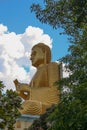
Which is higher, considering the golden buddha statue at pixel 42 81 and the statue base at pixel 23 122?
the golden buddha statue at pixel 42 81

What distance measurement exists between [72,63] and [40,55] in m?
14.1

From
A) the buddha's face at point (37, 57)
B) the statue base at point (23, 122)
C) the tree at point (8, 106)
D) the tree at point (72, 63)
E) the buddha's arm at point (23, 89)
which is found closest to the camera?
the tree at point (72, 63)

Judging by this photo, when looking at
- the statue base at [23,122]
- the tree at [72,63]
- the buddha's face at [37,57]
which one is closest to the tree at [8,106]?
the tree at [72,63]

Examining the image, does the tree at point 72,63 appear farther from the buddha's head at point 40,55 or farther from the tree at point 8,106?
the buddha's head at point 40,55

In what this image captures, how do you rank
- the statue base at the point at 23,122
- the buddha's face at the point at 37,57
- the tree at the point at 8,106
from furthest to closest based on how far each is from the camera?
the buddha's face at the point at 37,57
the statue base at the point at 23,122
the tree at the point at 8,106

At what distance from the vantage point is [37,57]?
803 inches

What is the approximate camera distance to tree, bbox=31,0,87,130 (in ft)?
15.9

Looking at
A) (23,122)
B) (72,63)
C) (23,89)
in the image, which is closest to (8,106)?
(72,63)

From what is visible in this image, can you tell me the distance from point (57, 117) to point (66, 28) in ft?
7.55

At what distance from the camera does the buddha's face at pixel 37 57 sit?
66.9ft

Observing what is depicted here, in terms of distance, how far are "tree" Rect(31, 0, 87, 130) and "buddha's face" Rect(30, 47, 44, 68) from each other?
13.2 m

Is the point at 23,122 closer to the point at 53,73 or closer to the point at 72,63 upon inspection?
the point at 53,73

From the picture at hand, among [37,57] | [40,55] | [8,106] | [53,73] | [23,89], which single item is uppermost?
[40,55]

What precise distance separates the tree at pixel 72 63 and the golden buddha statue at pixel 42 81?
11846 mm
